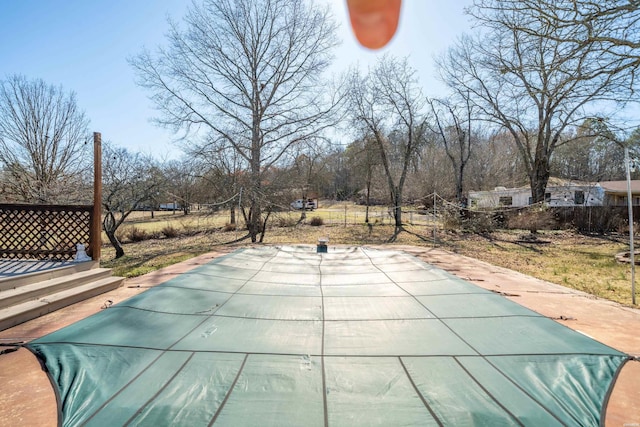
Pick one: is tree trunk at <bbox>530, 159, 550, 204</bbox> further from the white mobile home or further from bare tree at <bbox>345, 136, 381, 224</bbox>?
bare tree at <bbox>345, 136, 381, 224</bbox>

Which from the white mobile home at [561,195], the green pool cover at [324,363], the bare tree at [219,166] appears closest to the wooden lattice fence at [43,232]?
the green pool cover at [324,363]

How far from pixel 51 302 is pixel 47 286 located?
46 centimetres

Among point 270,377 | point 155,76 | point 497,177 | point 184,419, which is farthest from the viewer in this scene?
point 497,177

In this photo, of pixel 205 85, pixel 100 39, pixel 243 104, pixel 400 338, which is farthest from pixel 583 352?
pixel 205 85

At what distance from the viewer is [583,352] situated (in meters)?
2.22

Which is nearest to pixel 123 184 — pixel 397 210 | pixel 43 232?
pixel 43 232

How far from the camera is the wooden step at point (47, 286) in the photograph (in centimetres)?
334

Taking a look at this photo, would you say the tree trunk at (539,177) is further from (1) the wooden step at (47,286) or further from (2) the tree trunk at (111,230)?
(2) the tree trunk at (111,230)

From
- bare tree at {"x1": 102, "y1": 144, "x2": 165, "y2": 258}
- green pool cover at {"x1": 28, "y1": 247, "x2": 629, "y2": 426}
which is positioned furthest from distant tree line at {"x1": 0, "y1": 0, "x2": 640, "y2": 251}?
green pool cover at {"x1": 28, "y1": 247, "x2": 629, "y2": 426}

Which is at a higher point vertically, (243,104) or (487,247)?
(243,104)

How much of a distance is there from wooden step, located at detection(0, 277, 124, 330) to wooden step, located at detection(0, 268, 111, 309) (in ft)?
0.21

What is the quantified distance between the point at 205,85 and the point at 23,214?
9.68m

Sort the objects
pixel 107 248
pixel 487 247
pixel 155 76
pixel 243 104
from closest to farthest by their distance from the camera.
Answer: pixel 487 247, pixel 107 248, pixel 155 76, pixel 243 104

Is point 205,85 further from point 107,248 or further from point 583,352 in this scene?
point 583,352
